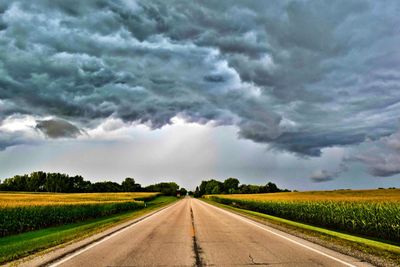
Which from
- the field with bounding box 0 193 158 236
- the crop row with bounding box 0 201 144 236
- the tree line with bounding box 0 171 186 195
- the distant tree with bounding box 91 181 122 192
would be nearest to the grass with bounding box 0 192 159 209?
the field with bounding box 0 193 158 236

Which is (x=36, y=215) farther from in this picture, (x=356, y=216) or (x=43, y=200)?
(x=356, y=216)

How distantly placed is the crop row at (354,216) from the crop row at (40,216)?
20466 millimetres

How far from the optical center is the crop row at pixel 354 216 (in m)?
21.3

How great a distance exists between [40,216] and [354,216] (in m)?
21.4

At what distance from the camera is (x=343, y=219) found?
26578 millimetres

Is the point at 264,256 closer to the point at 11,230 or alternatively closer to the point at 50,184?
the point at 11,230

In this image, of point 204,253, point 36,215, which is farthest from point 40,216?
point 204,253

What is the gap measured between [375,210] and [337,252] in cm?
1330

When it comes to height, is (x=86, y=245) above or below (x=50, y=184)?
below

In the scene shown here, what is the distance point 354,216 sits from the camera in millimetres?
25016

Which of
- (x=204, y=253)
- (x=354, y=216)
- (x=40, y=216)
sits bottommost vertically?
(x=204, y=253)

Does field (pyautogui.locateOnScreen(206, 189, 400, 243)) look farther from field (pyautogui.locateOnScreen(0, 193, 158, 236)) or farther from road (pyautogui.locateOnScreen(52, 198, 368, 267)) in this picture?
field (pyautogui.locateOnScreen(0, 193, 158, 236))

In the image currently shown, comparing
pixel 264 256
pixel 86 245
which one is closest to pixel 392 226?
pixel 264 256

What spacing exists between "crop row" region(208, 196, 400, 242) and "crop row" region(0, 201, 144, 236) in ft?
67.1
